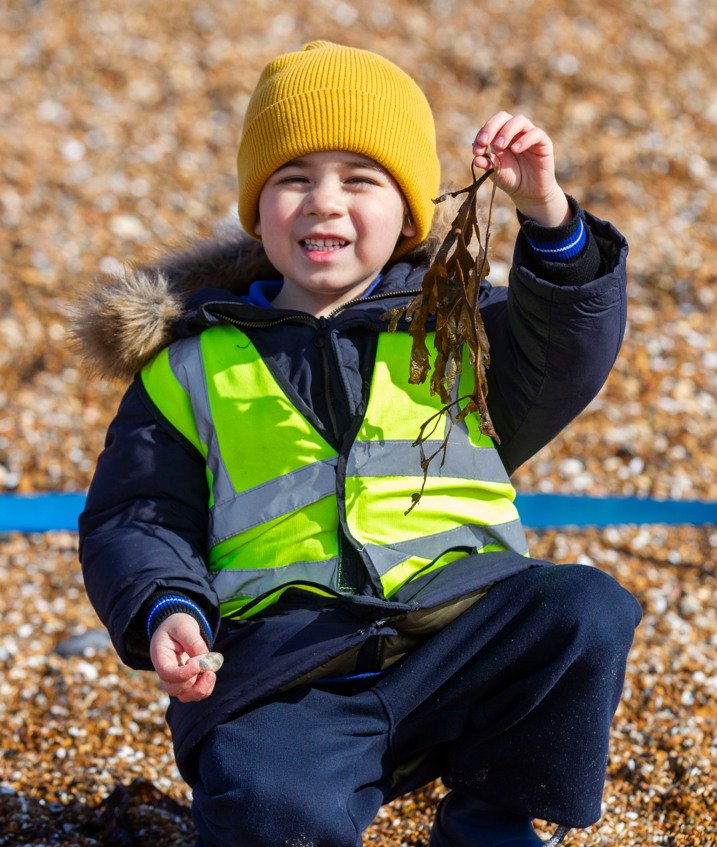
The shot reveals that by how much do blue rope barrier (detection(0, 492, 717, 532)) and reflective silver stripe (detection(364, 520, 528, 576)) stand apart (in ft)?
5.48

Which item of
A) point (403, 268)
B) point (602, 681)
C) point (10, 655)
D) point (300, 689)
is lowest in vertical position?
point (10, 655)

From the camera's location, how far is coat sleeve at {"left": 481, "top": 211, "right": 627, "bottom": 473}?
2.44m

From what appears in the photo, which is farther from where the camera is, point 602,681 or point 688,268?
point 688,268

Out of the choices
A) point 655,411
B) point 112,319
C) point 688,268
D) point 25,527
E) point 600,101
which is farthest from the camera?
point 600,101

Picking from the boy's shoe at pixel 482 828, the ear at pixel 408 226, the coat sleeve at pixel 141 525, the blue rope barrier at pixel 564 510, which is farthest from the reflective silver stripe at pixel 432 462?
the blue rope barrier at pixel 564 510

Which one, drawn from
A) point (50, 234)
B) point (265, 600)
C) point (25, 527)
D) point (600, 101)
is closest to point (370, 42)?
point (600, 101)

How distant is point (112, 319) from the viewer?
2.80m

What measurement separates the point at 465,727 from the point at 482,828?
0.22m

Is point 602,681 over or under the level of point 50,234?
over

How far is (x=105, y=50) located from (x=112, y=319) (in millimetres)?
4624

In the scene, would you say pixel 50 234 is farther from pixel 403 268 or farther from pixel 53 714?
pixel 403 268

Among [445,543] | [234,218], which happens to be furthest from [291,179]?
[445,543]

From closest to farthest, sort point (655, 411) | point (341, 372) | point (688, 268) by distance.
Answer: point (341, 372)
point (655, 411)
point (688, 268)

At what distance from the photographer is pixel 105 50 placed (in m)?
6.91
